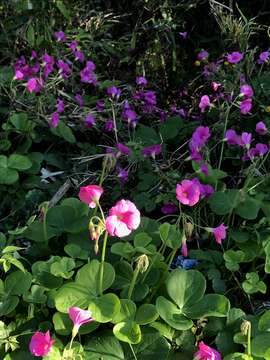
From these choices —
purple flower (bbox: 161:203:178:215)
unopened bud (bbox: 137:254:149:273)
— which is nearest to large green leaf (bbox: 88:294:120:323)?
unopened bud (bbox: 137:254:149:273)

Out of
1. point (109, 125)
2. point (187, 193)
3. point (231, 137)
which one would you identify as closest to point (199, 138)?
point (231, 137)

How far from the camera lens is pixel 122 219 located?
1.40 m

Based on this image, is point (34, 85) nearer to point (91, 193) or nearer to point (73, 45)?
point (73, 45)

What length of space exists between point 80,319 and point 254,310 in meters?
0.62

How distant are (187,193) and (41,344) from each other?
542 mm

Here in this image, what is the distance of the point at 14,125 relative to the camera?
245 cm

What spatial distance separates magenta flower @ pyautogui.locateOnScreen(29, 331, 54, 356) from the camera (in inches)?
53.5

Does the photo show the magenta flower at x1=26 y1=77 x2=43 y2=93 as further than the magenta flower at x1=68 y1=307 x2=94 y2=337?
Yes

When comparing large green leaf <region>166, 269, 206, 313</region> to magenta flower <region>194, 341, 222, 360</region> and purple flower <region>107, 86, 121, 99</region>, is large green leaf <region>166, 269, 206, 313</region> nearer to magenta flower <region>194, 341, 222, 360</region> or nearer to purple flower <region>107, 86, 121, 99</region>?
magenta flower <region>194, 341, 222, 360</region>

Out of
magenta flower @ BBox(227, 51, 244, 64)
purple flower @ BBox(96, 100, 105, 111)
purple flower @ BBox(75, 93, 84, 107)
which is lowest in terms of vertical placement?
purple flower @ BBox(96, 100, 105, 111)

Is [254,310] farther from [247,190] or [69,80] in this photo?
[69,80]

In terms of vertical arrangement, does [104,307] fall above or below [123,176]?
above

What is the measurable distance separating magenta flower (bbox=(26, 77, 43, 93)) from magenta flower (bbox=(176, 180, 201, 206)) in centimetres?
107

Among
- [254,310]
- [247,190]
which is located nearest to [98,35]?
[247,190]
